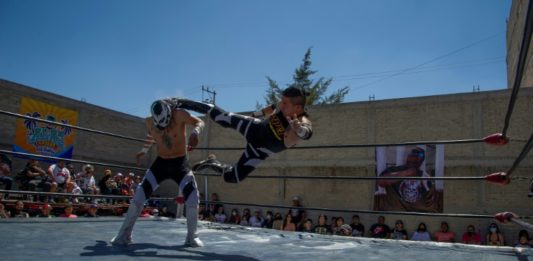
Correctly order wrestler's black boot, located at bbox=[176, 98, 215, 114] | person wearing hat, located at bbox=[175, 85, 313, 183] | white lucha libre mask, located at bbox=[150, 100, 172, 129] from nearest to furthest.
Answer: person wearing hat, located at bbox=[175, 85, 313, 183], white lucha libre mask, located at bbox=[150, 100, 172, 129], wrestler's black boot, located at bbox=[176, 98, 215, 114]

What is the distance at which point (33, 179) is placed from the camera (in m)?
9.91

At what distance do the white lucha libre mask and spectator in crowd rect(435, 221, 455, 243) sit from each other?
899 centimetres

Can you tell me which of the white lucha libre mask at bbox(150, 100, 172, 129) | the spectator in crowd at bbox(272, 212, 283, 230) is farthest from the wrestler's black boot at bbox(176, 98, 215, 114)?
the spectator in crowd at bbox(272, 212, 283, 230)

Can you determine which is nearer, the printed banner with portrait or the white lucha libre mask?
the white lucha libre mask

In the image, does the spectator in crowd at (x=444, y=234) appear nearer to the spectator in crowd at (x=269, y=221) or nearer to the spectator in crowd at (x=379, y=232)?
the spectator in crowd at (x=379, y=232)

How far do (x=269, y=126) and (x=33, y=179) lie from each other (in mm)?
7940

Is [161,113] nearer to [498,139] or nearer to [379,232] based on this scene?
[498,139]

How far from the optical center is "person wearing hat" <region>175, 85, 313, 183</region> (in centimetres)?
391

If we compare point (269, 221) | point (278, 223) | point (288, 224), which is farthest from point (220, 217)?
point (288, 224)

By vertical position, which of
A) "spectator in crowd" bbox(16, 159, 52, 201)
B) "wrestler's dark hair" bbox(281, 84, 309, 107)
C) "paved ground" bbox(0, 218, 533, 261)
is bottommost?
"paved ground" bbox(0, 218, 533, 261)

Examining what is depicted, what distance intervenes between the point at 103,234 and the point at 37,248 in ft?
4.20

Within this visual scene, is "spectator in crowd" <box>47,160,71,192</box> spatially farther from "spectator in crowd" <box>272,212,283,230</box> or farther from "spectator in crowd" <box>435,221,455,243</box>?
"spectator in crowd" <box>435,221,455,243</box>

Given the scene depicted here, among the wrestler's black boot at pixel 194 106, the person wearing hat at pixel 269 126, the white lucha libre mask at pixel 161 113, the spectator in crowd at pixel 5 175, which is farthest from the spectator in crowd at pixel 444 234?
the spectator in crowd at pixel 5 175

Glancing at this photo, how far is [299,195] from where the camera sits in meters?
14.2
